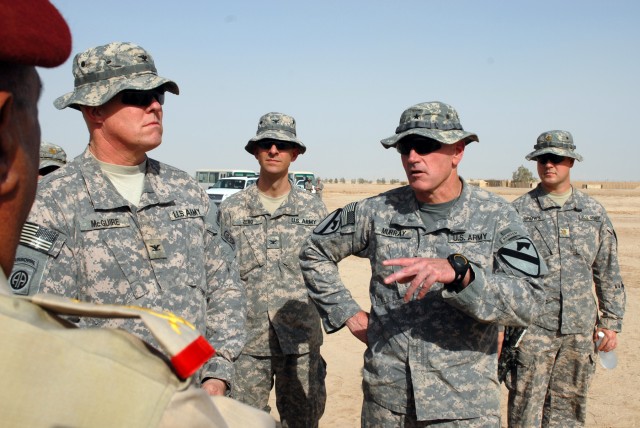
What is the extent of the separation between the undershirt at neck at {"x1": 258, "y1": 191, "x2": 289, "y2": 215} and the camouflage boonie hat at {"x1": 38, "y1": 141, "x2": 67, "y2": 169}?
1.97 metres

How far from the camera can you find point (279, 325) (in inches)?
201

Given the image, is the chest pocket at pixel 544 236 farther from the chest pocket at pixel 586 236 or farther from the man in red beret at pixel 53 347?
the man in red beret at pixel 53 347

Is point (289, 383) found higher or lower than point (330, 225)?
lower

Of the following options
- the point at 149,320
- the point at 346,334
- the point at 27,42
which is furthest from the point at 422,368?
the point at 346,334

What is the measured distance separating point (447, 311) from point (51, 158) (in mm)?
4350

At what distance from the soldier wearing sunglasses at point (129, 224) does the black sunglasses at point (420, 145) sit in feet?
3.82

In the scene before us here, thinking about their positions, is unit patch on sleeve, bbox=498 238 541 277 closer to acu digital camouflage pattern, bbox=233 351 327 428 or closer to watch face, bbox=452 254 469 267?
watch face, bbox=452 254 469 267

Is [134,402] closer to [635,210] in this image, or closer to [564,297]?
[564,297]

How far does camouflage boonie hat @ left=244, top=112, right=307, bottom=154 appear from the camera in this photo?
5.66 meters

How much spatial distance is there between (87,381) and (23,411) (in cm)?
8

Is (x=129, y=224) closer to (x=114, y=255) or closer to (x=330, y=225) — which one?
(x=114, y=255)

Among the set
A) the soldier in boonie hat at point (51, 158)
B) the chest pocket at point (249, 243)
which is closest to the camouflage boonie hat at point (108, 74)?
the chest pocket at point (249, 243)

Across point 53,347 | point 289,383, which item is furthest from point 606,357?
point 53,347

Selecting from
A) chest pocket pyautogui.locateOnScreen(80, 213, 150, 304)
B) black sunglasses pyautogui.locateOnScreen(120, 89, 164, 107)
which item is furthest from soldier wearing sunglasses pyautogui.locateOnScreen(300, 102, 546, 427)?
black sunglasses pyautogui.locateOnScreen(120, 89, 164, 107)
